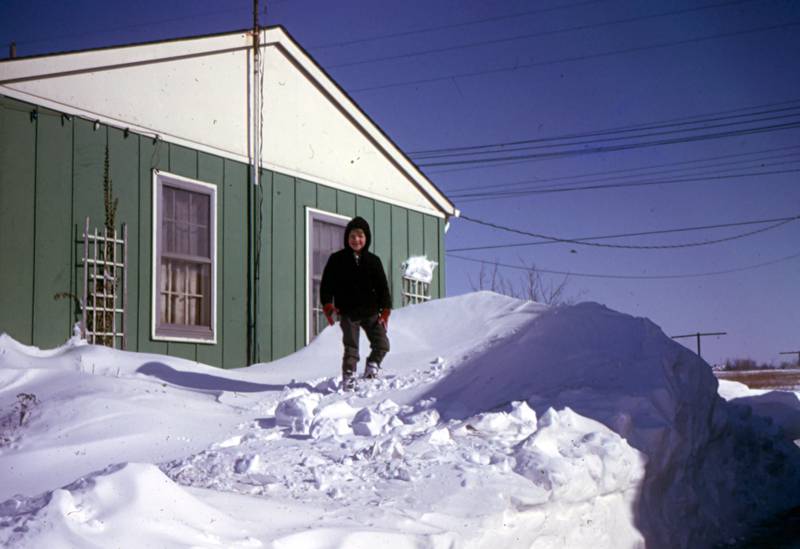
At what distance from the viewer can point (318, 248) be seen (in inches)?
478

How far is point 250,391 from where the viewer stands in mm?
7707

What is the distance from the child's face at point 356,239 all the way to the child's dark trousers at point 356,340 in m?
0.67

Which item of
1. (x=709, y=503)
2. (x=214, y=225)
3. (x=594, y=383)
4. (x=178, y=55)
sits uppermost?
(x=178, y=55)

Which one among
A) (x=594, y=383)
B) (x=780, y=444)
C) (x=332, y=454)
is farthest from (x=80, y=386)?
(x=780, y=444)

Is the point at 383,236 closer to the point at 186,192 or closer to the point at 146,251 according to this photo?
the point at 186,192

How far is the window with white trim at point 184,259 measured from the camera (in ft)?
31.9

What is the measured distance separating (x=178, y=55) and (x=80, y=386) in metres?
5.11

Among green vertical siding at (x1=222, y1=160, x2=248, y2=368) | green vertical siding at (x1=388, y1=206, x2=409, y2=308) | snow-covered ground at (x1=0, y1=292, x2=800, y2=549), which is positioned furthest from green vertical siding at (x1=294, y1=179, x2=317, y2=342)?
snow-covered ground at (x1=0, y1=292, x2=800, y2=549)

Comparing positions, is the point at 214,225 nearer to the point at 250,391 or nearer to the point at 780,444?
the point at 250,391

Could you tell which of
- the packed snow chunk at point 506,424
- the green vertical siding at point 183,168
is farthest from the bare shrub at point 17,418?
the green vertical siding at point 183,168

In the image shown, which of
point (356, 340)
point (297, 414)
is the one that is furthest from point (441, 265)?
point (297, 414)

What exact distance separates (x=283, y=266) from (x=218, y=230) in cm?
124

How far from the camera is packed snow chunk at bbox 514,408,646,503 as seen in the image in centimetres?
473

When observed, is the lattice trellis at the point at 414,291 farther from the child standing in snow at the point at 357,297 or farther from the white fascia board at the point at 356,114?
the child standing in snow at the point at 357,297
